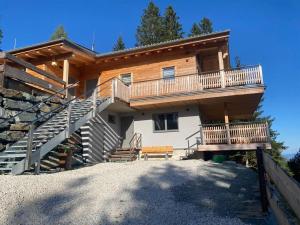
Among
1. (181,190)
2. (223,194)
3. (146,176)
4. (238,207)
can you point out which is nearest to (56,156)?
(146,176)

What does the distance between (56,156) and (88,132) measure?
272cm

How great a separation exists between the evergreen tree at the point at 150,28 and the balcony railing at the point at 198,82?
26053mm

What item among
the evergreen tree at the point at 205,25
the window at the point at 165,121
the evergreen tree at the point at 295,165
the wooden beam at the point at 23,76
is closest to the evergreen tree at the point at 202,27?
the evergreen tree at the point at 205,25

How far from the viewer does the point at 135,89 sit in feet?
51.7

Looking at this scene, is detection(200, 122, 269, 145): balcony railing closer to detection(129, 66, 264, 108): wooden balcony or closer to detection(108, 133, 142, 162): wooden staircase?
detection(129, 66, 264, 108): wooden balcony

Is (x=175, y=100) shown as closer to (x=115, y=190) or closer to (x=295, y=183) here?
(x=115, y=190)

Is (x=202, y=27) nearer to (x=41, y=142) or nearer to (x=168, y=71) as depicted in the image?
(x=168, y=71)

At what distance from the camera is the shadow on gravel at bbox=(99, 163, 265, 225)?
4.83 metres

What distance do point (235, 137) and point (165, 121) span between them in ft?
15.0

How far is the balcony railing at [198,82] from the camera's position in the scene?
13.2m

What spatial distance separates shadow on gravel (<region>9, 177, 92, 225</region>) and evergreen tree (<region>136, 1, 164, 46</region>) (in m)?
36.3

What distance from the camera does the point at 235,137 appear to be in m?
13.5

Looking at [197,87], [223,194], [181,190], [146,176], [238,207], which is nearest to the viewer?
[238,207]

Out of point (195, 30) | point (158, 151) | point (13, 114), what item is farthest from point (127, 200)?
point (195, 30)
